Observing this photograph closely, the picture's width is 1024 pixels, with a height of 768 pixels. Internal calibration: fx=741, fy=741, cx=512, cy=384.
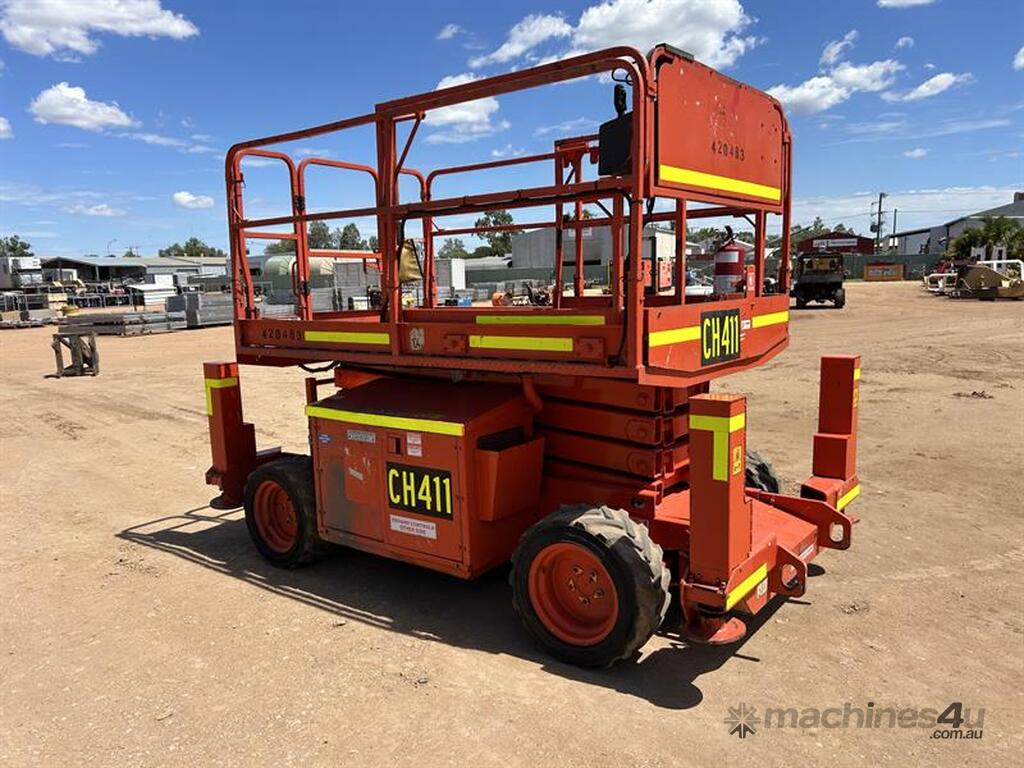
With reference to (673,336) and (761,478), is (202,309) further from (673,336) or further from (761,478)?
(673,336)

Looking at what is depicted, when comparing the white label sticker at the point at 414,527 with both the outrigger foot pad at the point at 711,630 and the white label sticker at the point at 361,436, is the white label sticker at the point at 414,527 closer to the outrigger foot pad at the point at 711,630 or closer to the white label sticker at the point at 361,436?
the white label sticker at the point at 361,436

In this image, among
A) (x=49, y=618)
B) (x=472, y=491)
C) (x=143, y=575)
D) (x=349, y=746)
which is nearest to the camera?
(x=349, y=746)

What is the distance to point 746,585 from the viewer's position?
3.67m

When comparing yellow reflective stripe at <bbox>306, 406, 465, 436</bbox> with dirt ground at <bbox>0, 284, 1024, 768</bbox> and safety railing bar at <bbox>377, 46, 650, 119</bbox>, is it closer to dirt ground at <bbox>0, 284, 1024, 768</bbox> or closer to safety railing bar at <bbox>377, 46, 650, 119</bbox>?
dirt ground at <bbox>0, 284, 1024, 768</bbox>

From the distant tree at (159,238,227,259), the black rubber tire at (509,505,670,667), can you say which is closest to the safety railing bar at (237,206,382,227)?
the black rubber tire at (509,505,670,667)

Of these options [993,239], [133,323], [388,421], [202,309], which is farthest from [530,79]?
[993,239]

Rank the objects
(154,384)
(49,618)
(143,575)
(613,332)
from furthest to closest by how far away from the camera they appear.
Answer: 1. (154,384)
2. (143,575)
3. (49,618)
4. (613,332)

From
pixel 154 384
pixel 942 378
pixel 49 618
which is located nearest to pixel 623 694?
pixel 49 618

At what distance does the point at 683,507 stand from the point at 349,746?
7.39 ft

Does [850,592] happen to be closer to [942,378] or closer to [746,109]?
[746,109]

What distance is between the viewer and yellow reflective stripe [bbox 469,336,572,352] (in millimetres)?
3826

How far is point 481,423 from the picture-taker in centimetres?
432

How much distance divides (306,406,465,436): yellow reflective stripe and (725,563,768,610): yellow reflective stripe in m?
1.67

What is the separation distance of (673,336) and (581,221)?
1941mm
